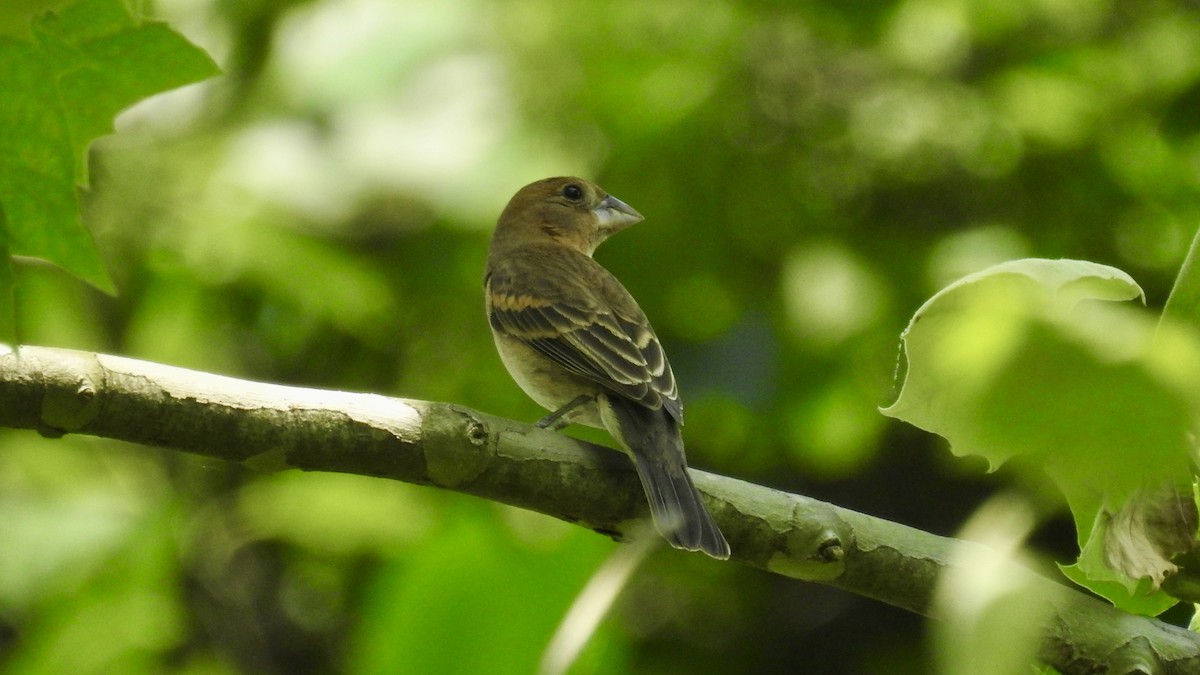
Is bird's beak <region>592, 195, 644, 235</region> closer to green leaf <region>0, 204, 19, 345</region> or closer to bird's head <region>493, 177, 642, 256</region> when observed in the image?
bird's head <region>493, 177, 642, 256</region>

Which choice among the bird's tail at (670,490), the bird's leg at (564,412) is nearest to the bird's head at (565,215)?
the bird's leg at (564,412)

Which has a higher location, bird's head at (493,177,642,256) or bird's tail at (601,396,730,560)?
bird's tail at (601,396,730,560)

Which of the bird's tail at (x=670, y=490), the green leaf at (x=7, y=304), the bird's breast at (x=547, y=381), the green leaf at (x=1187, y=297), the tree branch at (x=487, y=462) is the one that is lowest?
the bird's breast at (x=547, y=381)

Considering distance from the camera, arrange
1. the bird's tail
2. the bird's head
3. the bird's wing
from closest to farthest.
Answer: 1. the bird's tail
2. the bird's wing
3. the bird's head

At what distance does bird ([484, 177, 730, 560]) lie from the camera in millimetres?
3461

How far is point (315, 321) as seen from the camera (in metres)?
4.52

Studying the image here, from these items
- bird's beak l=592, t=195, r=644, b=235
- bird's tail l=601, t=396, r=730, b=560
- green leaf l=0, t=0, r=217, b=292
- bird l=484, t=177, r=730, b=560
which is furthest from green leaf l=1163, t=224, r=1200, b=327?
bird's beak l=592, t=195, r=644, b=235

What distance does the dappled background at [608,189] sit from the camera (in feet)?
13.5

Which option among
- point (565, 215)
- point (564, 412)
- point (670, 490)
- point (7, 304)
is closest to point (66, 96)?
point (7, 304)

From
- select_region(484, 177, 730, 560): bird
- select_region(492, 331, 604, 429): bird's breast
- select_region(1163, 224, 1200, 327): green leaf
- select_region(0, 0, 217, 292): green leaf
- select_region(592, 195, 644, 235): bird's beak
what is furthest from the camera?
select_region(592, 195, 644, 235): bird's beak

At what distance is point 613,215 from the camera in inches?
181

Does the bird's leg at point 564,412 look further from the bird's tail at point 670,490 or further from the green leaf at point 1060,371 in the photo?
the green leaf at point 1060,371

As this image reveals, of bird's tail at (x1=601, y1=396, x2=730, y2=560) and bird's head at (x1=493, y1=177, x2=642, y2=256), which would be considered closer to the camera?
bird's tail at (x1=601, y1=396, x2=730, y2=560)

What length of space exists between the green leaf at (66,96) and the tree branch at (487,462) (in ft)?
1.54
